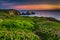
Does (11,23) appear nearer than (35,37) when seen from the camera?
No

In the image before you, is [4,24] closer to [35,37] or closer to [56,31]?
[35,37]

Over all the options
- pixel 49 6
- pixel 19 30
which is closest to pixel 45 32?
pixel 19 30

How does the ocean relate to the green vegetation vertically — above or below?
below

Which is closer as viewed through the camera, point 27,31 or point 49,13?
point 27,31

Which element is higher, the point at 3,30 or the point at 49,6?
the point at 3,30

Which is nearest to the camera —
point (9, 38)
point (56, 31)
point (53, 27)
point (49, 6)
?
point (9, 38)

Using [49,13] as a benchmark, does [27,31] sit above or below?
above

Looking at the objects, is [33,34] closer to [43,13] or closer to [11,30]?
[11,30]

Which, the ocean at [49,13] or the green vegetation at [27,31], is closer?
the green vegetation at [27,31]

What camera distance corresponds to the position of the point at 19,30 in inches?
190

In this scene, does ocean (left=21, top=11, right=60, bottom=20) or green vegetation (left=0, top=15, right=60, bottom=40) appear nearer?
green vegetation (left=0, top=15, right=60, bottom=40)

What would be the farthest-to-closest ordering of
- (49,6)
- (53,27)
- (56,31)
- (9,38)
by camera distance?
(49,6)
(53,27)
(56,31)
(9,38)

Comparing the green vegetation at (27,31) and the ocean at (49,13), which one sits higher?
the green vegetation at (27,31)

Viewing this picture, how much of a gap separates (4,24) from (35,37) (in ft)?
3.34
